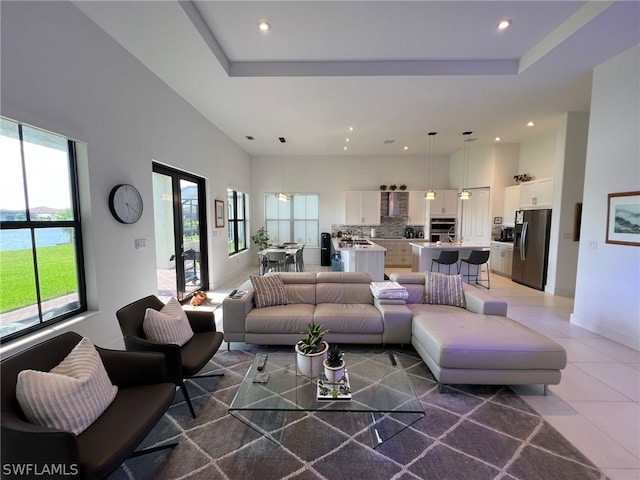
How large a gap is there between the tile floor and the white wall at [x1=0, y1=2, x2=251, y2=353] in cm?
410

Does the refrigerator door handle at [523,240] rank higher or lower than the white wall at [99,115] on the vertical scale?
lower

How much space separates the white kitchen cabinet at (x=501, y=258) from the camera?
21.4 feet

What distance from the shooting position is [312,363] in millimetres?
1950

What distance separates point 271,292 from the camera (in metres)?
3.25

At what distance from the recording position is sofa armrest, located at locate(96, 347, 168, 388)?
1.75 metres

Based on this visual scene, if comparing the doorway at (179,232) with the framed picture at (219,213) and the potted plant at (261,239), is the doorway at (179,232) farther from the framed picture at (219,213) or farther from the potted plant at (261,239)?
the potted plant at (261,239)

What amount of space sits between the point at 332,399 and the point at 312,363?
0.28m

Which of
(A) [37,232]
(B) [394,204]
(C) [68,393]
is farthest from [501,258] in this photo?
(A) [37,232]

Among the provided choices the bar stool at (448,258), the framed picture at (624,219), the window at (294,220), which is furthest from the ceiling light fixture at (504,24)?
the window at (294,220)

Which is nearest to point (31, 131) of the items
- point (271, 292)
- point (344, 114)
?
point (271, 292)

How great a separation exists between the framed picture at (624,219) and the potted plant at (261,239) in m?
6.65

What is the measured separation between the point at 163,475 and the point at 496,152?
837cm

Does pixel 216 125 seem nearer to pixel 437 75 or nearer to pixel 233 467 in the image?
pixel 437 75

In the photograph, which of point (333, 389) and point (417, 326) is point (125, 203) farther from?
point (417, 326)
